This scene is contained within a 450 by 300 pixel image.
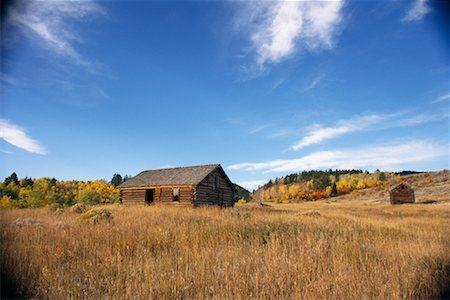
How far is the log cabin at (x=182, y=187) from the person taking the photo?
87.9 feet

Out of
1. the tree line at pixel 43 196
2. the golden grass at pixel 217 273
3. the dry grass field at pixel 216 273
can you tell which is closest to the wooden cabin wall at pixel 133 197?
the tree line at pixel 43 196

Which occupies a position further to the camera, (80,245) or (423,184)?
(423,184)

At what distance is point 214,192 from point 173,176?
495 centimetres

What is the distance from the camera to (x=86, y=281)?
4246 mm

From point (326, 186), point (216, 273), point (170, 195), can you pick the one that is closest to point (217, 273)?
point (216, 273)

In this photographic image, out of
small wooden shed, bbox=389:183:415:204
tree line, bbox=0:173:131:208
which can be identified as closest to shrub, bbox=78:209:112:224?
tree line, bbox=0:173:131:208

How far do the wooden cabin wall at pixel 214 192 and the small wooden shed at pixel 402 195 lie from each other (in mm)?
33538

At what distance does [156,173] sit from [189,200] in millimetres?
8134

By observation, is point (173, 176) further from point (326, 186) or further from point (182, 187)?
point (326, 186)

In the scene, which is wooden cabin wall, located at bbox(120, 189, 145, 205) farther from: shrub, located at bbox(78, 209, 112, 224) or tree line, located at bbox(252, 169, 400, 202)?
tree line, located at bbox(252, 169, 400, 202)

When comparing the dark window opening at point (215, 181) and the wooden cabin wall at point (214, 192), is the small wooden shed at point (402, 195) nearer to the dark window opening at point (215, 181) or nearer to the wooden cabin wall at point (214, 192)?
the wooden cabin wall at point (214, 192)

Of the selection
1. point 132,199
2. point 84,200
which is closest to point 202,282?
point 132,199

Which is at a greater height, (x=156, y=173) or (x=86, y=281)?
(x=156, y=173)

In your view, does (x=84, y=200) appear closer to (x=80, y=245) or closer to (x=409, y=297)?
(x=80, y=245)
